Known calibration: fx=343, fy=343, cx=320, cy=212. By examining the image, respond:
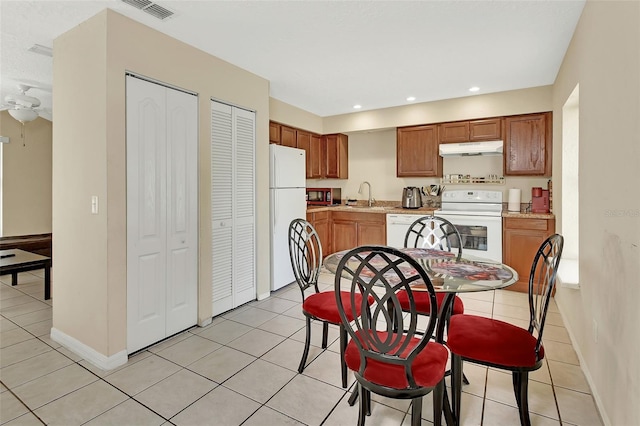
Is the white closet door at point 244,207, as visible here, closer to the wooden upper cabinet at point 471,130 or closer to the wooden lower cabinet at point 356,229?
the wooden lower cabinet at point 356,229

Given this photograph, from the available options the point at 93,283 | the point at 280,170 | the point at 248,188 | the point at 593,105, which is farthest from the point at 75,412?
the point at 593,105

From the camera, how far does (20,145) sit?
5477 mm

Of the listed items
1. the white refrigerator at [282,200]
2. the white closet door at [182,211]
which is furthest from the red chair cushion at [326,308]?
the white refrigerator at [282,200]

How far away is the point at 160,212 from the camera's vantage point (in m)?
2.77

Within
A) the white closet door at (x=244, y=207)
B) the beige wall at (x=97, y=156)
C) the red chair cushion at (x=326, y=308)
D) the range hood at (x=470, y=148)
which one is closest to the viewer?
the red chair cushion at (x=326, y=308)

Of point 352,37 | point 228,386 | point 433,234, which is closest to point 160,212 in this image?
point 228,386

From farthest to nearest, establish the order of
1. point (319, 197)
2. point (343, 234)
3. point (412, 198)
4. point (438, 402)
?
point (319, 197) → point (343, 234) → point (412, 198) → point (438, 402)

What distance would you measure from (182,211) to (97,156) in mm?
753

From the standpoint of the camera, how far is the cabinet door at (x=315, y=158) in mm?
5508

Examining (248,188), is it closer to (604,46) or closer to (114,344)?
(114,344)

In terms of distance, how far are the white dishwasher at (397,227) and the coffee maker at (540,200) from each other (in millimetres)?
1401

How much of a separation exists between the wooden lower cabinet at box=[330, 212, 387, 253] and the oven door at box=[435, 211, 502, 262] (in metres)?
0.96

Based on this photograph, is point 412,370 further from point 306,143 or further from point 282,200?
point 306,143

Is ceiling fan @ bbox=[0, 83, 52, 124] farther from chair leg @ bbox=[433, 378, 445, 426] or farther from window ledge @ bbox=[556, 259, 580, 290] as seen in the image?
window ledge @ bbox=[556, 259, 580, 290]
